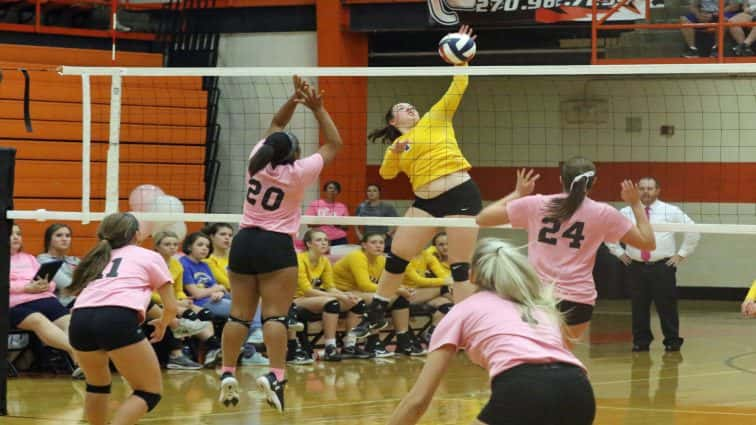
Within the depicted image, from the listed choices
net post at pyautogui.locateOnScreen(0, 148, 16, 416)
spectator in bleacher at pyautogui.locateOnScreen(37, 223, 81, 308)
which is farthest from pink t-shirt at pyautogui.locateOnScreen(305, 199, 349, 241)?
net post at pyautogui.locateOnScreen(0, 148, 16, 416)

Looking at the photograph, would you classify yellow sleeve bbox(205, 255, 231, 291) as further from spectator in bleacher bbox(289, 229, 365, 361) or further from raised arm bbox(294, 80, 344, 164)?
raised arm bbox(294, 80, 344, 164)

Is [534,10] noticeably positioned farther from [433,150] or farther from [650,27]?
[433,150]

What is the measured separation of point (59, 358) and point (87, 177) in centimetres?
226

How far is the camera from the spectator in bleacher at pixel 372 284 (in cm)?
1191

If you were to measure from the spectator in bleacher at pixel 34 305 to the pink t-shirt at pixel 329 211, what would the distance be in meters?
3.24

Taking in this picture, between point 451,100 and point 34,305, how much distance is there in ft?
13.0

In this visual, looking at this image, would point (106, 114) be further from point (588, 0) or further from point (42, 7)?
point (588, 0)

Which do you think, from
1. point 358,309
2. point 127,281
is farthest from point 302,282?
point 127,281

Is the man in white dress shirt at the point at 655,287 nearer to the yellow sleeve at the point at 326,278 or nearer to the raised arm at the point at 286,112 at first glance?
the yellow sleeve at the point at 326,278

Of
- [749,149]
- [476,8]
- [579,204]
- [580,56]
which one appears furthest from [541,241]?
[749,149]

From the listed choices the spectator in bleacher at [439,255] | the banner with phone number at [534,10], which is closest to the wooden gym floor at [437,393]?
the spectator in bleacher at [439,255]

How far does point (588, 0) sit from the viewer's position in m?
14.8

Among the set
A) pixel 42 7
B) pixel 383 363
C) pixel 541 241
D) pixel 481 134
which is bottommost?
pixel 383 363

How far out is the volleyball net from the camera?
14461mm
